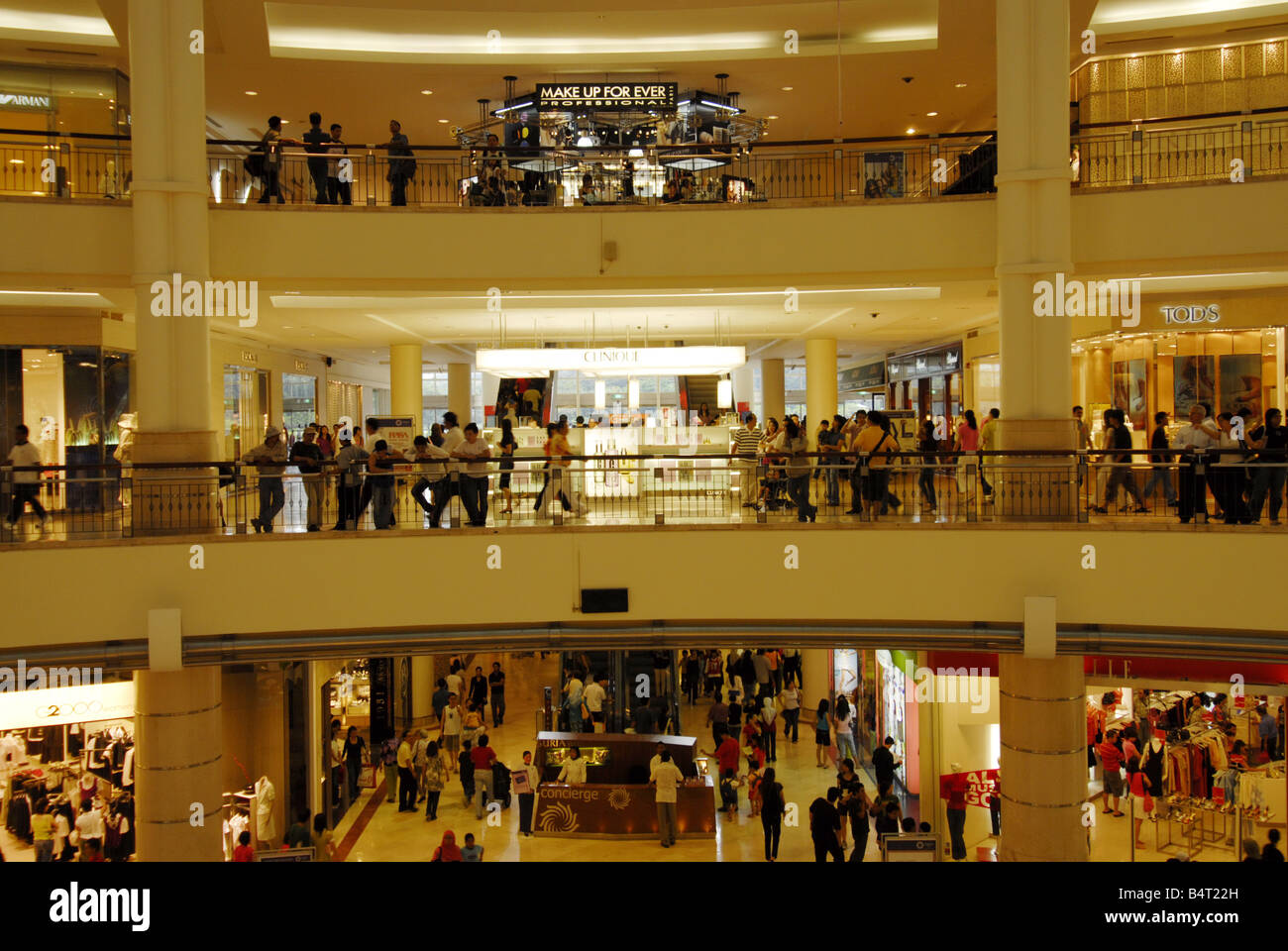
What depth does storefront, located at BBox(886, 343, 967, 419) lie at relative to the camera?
22.8 m

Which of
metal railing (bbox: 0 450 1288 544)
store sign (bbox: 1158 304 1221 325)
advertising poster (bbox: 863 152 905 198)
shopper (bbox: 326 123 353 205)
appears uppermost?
advertising poster (bbox: 863 152 905 198)

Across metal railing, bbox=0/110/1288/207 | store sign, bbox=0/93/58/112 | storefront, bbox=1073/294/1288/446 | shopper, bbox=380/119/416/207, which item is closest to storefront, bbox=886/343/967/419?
storefront, bbox=1073/294/1288/446

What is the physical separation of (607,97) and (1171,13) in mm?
8176

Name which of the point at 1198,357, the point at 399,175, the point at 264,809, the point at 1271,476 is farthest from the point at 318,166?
the point at 1198,357

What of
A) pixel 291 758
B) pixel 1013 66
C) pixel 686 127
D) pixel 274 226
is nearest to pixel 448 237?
pixel 274 226

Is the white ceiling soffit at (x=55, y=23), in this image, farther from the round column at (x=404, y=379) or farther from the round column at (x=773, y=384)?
the round column at (x=773, y=384)

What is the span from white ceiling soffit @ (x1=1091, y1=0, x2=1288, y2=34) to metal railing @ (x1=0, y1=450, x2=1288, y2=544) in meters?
Answer: 6.94

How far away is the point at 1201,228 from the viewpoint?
1141 cm

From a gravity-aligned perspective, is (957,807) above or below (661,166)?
below

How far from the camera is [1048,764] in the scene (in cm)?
1070

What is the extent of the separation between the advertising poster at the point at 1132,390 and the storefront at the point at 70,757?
15.1 m

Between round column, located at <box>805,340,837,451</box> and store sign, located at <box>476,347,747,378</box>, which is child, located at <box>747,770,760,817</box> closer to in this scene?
store sign, located at <box>476,347,747,378</box>

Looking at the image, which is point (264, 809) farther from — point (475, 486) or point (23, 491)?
point (475, 486)
